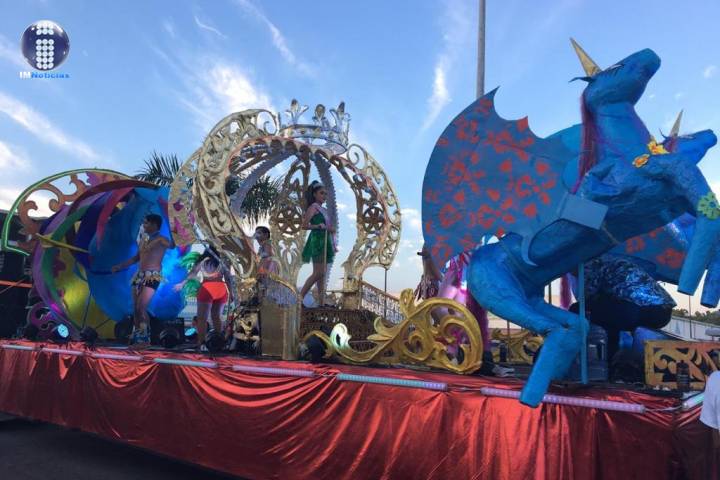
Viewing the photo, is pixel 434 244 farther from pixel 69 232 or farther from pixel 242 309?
pixel 69 232

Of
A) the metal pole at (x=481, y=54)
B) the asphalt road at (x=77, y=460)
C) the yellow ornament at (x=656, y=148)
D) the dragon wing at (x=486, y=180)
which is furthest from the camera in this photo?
the metal pole at (x=481, y=54)

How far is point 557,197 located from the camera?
10.6ft

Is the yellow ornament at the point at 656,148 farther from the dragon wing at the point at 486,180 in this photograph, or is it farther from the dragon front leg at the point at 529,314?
the dragon front leg at the point at 529,314

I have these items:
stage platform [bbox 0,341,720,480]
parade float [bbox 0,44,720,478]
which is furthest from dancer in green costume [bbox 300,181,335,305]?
stage platform [bbox 0,341,720,480]

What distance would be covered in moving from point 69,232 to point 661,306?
261 inches

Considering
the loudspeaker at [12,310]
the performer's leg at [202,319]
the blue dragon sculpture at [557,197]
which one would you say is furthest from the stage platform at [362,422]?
the loudspeaker at [12,310]

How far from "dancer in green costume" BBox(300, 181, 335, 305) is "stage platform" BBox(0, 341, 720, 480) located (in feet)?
4.63

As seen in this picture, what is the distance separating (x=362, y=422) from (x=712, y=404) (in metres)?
1.95

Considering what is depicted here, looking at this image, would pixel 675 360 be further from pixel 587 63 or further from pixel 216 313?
pixel 216 313

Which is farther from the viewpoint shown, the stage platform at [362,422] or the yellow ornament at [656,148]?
the yellow ornament at [656,148]

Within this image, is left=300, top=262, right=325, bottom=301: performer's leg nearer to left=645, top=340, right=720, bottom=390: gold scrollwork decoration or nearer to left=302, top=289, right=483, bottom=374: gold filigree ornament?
left=302, top=289, right=483, bottom=374: gold filigree ornament

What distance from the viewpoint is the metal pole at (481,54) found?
801 centimetres

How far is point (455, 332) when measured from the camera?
3744 millimetres

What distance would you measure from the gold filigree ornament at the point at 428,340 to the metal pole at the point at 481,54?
16.6ft
